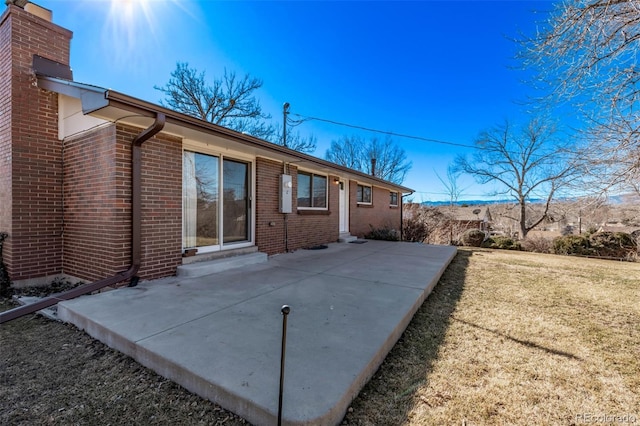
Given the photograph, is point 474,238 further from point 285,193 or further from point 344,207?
point 285,193

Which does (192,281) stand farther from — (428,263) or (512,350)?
(428,263)

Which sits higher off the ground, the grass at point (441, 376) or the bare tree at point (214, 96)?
the bare tree at point (214, 96)

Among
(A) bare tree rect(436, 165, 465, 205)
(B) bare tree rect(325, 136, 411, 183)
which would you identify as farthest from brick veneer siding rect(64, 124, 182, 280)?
(B) bare tree rect(325, 136, 411, 183)

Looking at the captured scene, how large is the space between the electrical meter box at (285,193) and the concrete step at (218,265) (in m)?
1.45

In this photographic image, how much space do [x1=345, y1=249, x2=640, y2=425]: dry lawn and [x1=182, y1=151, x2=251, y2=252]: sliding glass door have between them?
4.01m

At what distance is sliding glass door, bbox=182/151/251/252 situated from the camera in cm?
520

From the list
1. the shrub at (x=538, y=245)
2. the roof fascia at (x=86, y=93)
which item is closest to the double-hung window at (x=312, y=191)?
the roof fascia at (x=86, y=93)

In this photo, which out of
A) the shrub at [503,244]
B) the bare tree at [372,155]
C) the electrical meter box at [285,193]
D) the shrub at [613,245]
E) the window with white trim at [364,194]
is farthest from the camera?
the bare tree at [372,155]

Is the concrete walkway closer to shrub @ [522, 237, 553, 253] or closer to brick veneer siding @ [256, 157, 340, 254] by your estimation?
brick veneer siding @ [256, 157, 340, 254]

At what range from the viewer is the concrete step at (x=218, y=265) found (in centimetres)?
485

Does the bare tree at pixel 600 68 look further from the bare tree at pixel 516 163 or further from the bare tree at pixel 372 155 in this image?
the bare tree at pixel 372 155

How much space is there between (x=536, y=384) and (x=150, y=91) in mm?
18346

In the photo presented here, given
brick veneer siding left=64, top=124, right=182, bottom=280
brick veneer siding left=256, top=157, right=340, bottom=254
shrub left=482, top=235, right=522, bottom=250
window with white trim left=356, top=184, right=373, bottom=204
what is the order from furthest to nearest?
1. shrub left=482, top=235, right=522, bottom=250
2. window with white trim left=356, top=184, right=373, bottom=204
3. brick veneer siding left=256, top=157, right=340, bottom=254
4. brick veneer siding left=64, top=124, right=182, bottom=280

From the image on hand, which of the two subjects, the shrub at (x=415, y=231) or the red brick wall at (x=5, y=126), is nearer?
the red brick wall at (x=5, y=126)
